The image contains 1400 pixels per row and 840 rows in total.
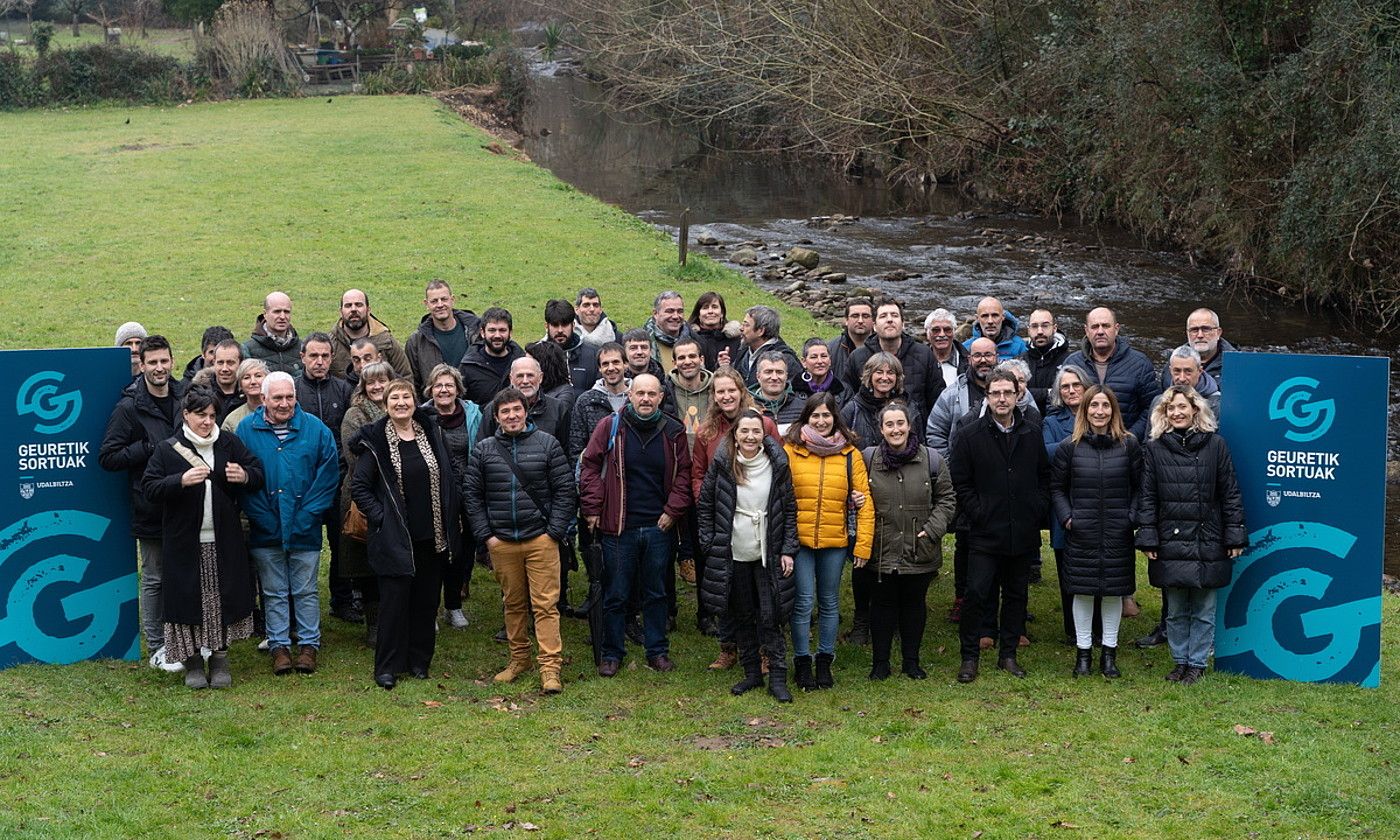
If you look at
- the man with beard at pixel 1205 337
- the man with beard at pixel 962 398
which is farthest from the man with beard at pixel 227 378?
the man with beard at pixel 1205 337

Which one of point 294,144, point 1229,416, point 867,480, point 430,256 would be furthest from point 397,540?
point 294,144

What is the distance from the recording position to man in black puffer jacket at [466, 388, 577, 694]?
9.01 m

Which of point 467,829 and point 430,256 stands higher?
point 430,256

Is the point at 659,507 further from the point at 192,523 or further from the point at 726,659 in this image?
the point at 192,523

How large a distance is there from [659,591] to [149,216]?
2262 centimetres

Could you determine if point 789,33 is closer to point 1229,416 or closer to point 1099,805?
point 1229,416

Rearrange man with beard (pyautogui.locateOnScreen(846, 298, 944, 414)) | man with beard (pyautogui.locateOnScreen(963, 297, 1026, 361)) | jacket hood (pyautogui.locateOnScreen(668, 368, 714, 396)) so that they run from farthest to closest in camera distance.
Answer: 1. man with beard (pyautogui.locateOnScreen(963, 297, 1026, 361))
2. man with beard (pyautogui.locateOnScreen(846, 298, 944, 414))
3. jacket hood (pyautogui.locateOnScreen(668, 368, 714, 396))

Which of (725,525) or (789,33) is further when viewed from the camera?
(789,33)

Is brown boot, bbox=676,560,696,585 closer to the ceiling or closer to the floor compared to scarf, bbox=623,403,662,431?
closer to the floor

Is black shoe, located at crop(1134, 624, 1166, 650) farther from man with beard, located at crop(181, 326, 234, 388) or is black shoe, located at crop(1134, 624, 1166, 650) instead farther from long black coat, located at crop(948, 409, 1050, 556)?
man with beard, located at crop(181, 326, 234, 388)

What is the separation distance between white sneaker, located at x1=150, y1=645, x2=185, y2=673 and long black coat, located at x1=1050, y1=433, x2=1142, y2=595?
588 cm

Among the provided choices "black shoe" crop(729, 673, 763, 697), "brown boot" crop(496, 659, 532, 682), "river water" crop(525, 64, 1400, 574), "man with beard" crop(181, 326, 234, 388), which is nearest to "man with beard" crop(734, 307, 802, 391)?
"black shoe" crop(729, 673, 763, 697)

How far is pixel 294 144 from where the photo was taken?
4097 centimetres

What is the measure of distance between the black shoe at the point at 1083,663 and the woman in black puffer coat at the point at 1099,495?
153mm
